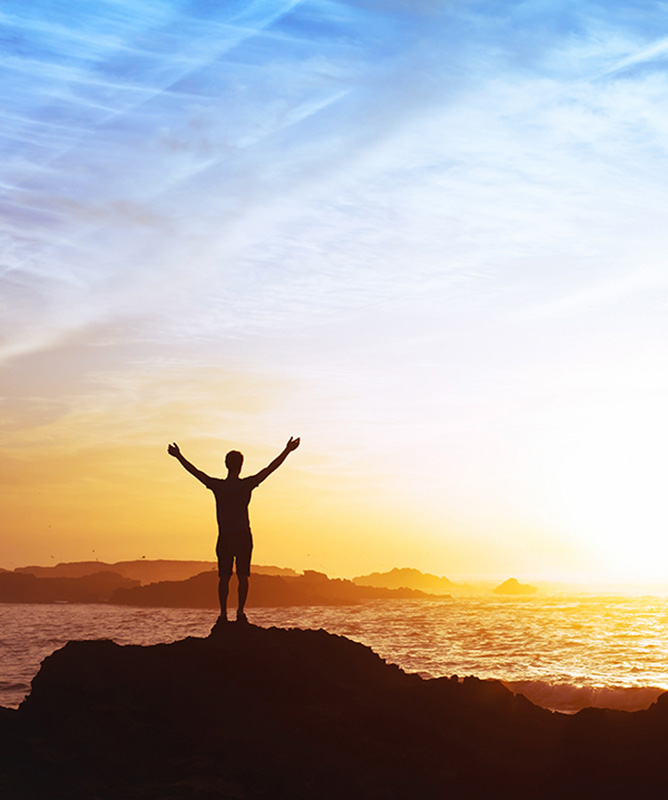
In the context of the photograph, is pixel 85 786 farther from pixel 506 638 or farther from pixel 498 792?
pixel 506 638

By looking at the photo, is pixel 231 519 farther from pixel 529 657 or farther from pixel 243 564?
pixel 529 657

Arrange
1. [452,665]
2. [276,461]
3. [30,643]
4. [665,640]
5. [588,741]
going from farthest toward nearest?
[665,640], [30,643], [452,665], [276,461], [588,741]

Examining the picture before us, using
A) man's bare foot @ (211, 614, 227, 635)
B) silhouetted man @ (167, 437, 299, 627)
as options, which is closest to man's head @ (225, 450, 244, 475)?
silhouetted man @ (167, 437, 299, 627)

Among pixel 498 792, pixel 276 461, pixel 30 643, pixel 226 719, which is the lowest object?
pixel 30 643

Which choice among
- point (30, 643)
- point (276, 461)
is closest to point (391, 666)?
point (276, 461)

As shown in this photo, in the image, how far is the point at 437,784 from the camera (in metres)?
11.1

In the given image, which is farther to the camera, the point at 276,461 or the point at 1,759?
the point at 276,461

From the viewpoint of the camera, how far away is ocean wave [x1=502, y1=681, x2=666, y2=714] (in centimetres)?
3466

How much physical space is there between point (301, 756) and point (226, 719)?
124 cm

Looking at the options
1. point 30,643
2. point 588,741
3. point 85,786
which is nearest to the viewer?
point 85,786

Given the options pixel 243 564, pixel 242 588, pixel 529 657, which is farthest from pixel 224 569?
pixel 529 657

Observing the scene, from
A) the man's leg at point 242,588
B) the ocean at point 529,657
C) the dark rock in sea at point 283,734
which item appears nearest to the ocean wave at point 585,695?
the ocean at point 529,657

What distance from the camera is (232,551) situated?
1366cm

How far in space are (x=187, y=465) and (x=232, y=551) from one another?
5.01ft
